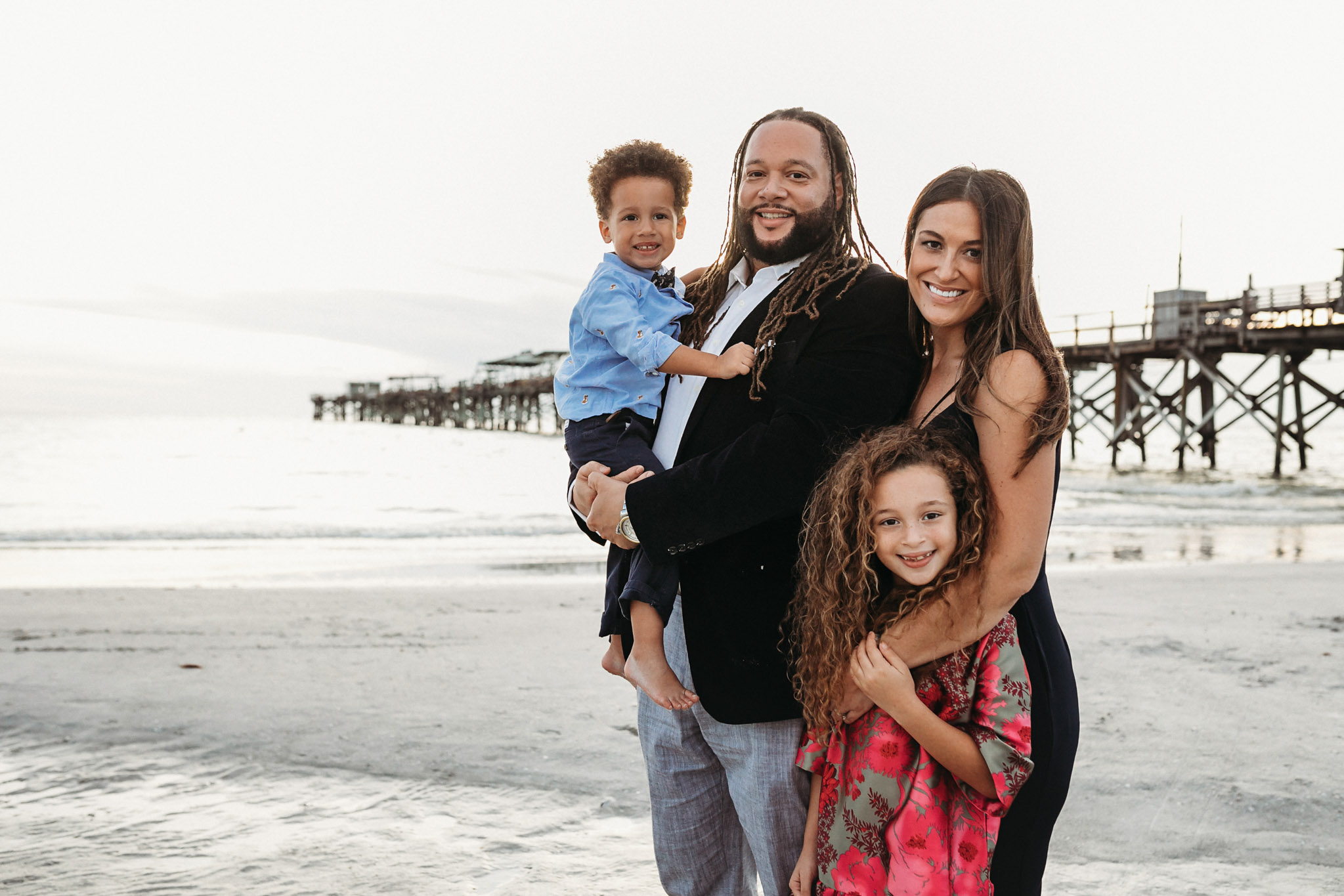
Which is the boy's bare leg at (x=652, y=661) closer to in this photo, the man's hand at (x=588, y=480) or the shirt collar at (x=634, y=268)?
the man's hand at (x=588, y=480)

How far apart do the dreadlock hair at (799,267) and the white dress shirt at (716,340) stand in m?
0.05

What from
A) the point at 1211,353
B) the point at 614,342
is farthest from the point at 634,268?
the point at 1211,353

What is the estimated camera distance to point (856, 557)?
182 centimetres

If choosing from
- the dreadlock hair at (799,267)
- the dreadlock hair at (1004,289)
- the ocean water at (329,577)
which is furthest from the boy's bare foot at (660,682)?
the ocean water at (329,577)

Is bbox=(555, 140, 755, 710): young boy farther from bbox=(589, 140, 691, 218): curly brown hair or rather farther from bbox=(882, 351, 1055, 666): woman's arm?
bbox=(882, 351, 1055, 666): woman's arm

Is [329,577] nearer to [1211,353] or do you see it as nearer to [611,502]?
[611,502]

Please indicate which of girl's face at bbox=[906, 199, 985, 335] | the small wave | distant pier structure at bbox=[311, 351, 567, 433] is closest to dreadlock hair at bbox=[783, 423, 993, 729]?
girl's face at bbox=[906, 199, 985, 335]

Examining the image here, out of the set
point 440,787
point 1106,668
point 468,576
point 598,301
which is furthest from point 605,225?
point 468,576

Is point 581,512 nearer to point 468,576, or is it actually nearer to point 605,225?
point 605,225

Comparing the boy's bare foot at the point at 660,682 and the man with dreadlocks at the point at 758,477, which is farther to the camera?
the boy's bare foot at the point at 660,682

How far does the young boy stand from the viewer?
2031 millimetres

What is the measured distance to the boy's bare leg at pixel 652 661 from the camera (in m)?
2.03

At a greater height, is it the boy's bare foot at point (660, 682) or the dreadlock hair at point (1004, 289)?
the dreadlock hair at point (1004, 289)

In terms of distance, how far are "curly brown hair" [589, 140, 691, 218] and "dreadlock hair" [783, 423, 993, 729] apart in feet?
3.13
